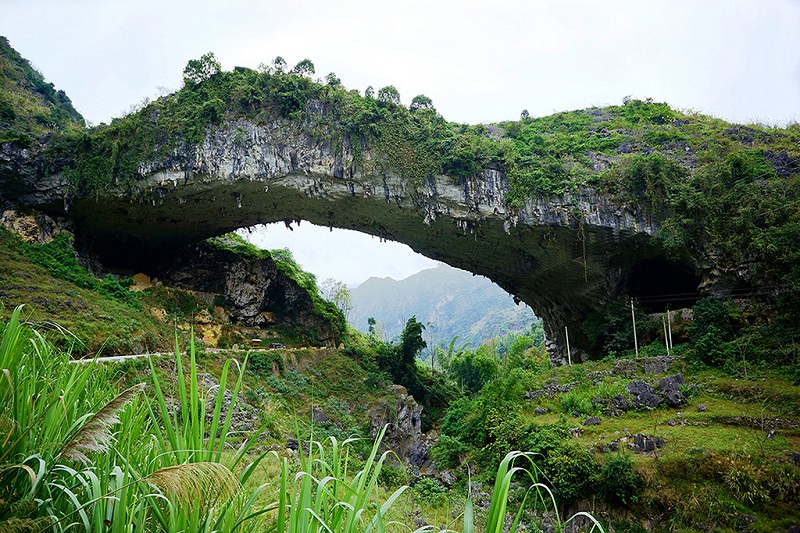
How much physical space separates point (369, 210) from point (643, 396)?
9621 mm

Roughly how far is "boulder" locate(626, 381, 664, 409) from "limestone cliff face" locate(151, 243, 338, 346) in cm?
1275

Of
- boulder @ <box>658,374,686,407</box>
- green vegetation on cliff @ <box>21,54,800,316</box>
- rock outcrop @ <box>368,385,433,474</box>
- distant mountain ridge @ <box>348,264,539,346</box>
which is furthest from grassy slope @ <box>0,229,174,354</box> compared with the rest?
distant mountain ridge @ <box>348,264,539,346</box>

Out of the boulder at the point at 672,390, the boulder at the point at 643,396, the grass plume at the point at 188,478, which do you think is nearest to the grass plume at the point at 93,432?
the grass plume at the point at 188,478

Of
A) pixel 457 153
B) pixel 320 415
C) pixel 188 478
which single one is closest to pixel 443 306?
pixel 457 153

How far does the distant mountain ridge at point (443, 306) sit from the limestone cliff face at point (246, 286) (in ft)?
142

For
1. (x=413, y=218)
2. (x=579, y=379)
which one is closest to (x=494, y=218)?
(x=413, y=218)

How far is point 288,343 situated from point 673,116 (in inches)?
683

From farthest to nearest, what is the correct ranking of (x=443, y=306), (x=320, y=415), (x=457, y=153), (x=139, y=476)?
1. (x=443, y=306)
2. (x=457, y=153)
3. (x=320, y=415)
4. (x=139, y=476)

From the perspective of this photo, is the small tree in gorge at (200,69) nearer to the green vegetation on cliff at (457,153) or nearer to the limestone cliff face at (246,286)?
the green vegetation on cliff at (457,153)

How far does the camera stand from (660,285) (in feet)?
58.1

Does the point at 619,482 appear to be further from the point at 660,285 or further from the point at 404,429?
the point at 660,285

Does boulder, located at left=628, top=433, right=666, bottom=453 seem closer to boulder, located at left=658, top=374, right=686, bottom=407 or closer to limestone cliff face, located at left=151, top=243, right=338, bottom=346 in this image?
boulder, located at left=658, top=374, right=686, bottom=407

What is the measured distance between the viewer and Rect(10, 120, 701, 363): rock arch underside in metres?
15.1

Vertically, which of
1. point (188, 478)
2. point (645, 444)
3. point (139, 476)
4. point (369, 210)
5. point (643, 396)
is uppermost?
point (369, 210)
